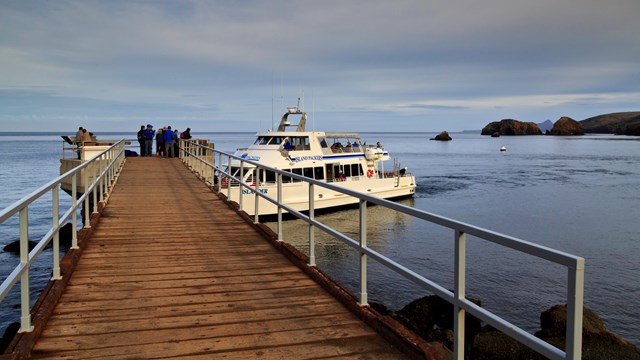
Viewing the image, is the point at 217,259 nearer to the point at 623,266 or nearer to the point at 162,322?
the point at 162,322

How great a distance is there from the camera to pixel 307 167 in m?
25.9

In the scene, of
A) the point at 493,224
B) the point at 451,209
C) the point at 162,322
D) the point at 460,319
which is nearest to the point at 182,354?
the point at 162,322

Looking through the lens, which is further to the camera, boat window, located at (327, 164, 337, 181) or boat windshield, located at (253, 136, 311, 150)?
boat window, located at (327, 164, 337, 181)

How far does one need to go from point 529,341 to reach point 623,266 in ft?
55.5

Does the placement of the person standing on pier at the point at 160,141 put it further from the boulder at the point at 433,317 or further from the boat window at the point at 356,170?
the boulder at the point at 433,317

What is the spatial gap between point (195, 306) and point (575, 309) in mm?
3280

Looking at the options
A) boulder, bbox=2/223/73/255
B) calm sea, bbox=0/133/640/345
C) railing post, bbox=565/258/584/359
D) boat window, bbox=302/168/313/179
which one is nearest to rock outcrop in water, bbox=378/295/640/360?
calm sea, bbox=0/133/640/345

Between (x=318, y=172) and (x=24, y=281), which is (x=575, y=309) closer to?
(x=24, y=281)

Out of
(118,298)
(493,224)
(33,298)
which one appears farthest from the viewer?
(493,224)

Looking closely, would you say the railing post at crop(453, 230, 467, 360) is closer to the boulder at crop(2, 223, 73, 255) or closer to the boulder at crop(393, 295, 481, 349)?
the boulder at crop(393, 295, 481, 349)

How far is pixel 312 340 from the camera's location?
394 cm

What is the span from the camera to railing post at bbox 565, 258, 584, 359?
2258 mm

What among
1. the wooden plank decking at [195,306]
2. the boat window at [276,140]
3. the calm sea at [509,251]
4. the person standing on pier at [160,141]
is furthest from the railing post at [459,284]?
the person standing on pier at [160,141]

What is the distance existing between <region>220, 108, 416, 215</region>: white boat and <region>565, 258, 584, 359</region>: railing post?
20110mm
